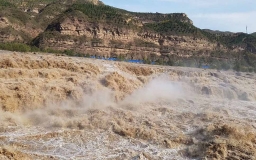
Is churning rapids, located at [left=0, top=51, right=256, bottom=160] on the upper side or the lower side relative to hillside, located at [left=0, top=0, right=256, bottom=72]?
lower

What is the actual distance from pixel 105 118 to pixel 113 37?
42.1m

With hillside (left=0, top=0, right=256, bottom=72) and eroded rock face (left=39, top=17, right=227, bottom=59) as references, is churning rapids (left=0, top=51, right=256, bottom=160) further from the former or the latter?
eroded rock face (left=39, top=17, right=227, bottom=59)

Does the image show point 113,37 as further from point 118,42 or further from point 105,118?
point 105,118

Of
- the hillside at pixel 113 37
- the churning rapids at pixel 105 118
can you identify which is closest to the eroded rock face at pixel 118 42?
the hillside at pixel 113 37

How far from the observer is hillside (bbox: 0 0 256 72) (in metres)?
49.2

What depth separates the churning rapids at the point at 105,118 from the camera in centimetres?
1098

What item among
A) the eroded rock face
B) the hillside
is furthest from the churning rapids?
the eroded rock face

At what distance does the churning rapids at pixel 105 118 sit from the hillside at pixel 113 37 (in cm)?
A: 2566

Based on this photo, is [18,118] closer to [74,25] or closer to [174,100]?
[174,100]

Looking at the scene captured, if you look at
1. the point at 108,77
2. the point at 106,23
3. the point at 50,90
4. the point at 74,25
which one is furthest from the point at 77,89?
the point at 106,23

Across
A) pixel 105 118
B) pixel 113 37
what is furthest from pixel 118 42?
pixel 105 118

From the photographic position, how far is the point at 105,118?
1407cm

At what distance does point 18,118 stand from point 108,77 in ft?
21.8

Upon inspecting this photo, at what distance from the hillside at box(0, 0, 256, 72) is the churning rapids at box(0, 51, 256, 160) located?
25.7 m
